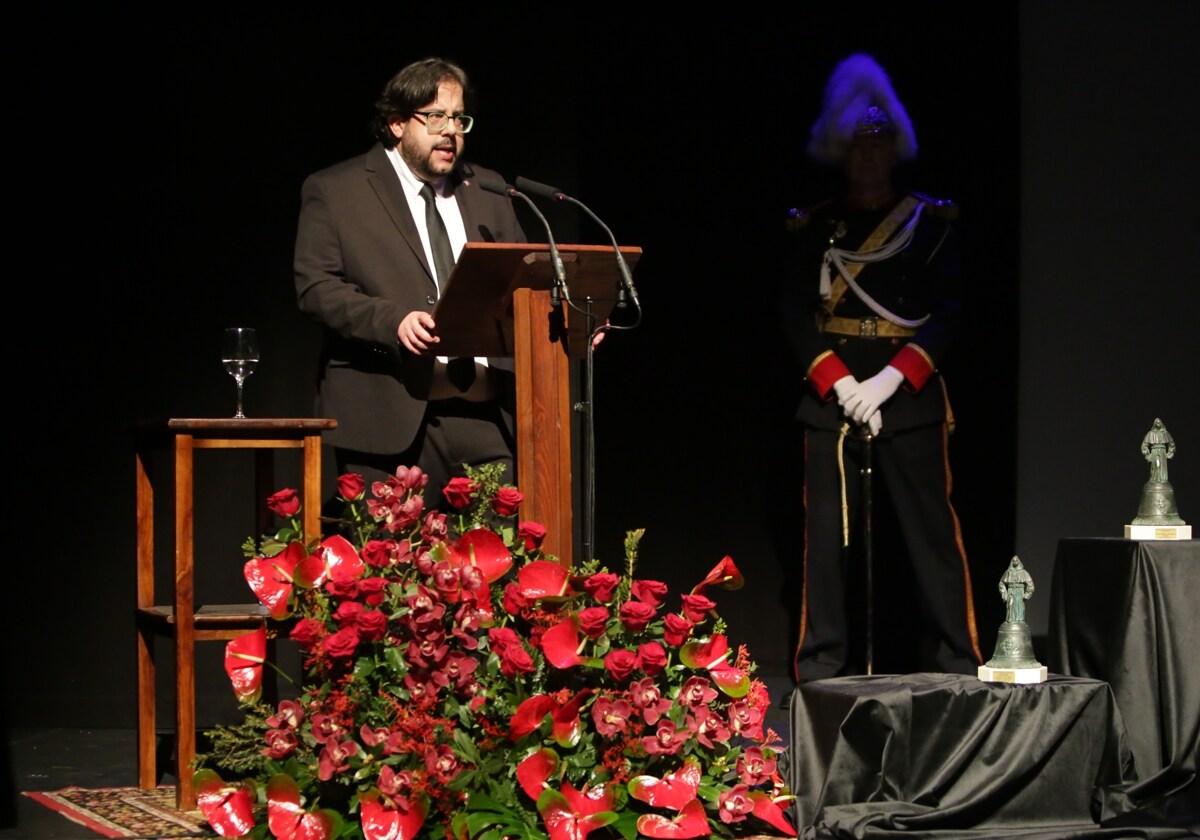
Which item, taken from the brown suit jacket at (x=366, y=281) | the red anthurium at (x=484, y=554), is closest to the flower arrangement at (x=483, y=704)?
the red anthurium at (x=484, y=554)

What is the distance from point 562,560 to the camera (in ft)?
10.0

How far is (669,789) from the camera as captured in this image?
2.82 metres

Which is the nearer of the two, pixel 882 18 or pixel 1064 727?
pixel 1064 727

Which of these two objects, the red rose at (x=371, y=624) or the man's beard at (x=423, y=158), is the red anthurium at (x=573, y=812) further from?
the man's beard at (x=423, y=158)

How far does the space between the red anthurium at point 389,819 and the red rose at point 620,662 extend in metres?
0.41

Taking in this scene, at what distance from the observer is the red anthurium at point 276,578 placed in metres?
2.94

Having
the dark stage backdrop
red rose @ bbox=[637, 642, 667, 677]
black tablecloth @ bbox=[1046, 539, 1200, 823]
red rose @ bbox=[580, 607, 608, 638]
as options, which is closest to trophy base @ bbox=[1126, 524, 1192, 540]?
black tablecloth @ bbox=[1046, 539, 1200, 823]

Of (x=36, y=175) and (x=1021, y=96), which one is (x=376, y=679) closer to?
(x=36, y=175)

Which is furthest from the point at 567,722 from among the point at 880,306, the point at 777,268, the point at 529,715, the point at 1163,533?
the point at 777,268

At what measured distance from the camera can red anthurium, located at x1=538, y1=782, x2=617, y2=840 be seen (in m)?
2.74

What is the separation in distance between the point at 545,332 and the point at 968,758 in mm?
1210

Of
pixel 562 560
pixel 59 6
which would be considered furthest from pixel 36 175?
pixel 562 560

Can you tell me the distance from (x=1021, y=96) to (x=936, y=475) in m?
1.44

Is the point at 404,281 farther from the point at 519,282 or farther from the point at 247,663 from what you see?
the point at 247,663
